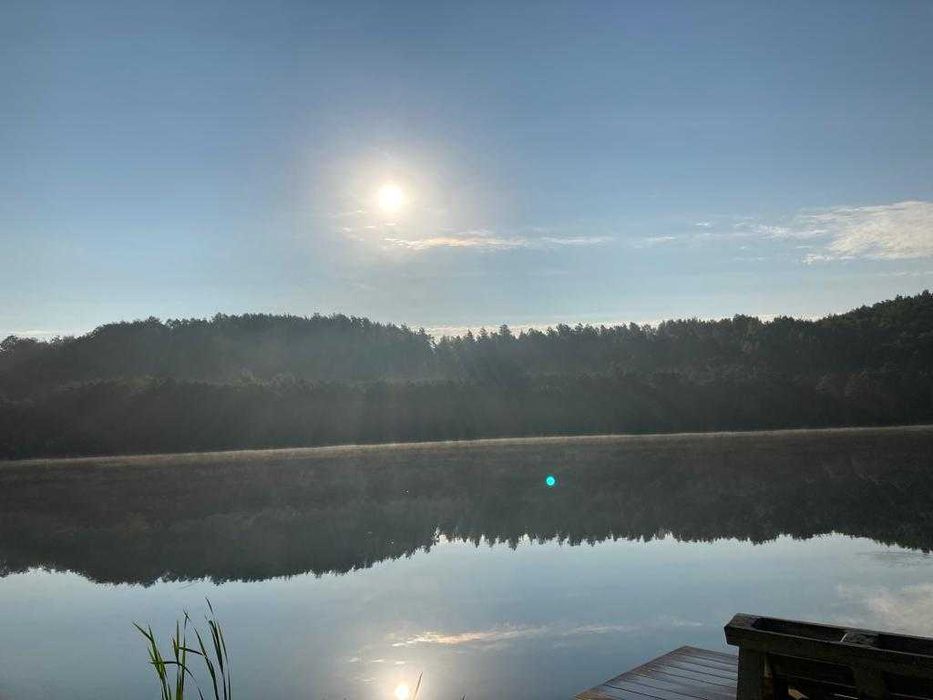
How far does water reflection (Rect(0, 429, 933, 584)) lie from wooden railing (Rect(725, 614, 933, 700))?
35.2ft

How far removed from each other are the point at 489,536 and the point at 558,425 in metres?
43.2

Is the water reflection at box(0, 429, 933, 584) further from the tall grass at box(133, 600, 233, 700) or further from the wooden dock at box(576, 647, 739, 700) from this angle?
the wooden dock at box(576, 647, 739, 700)

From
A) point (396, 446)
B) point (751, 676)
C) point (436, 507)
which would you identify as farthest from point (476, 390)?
point (751, 676)

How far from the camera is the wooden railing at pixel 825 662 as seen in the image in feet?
13.9

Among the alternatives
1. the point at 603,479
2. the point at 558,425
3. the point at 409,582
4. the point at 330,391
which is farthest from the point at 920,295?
the point at 409,582

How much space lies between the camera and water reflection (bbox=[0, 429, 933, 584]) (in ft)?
55.0

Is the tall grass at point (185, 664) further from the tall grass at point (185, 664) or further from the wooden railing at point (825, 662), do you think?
the wooden railing at point (825, 662)

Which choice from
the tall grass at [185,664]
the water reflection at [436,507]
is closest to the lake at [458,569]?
the water reflection at [436,507]

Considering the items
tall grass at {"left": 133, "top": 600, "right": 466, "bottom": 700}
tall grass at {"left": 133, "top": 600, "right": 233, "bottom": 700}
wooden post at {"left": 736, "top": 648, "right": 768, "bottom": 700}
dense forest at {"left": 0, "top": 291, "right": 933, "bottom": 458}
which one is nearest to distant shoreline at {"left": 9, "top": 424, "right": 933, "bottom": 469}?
dense forest at {"left": 0, "top": 291, "right": 933, "bottom": 458}

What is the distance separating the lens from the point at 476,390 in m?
63.1

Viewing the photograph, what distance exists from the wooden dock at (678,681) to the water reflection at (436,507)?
862 centimetres

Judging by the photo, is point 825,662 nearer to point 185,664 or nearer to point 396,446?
point 185,664

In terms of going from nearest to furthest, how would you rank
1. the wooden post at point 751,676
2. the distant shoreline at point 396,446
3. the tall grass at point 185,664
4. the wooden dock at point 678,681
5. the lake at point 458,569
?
the tall grass at point 185,664 → the wooden post at point 751,676 → the wooden dock at point 678,681 → the lake at point 458,569 → the distant shoreline at point 396,446

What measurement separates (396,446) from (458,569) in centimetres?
4083
